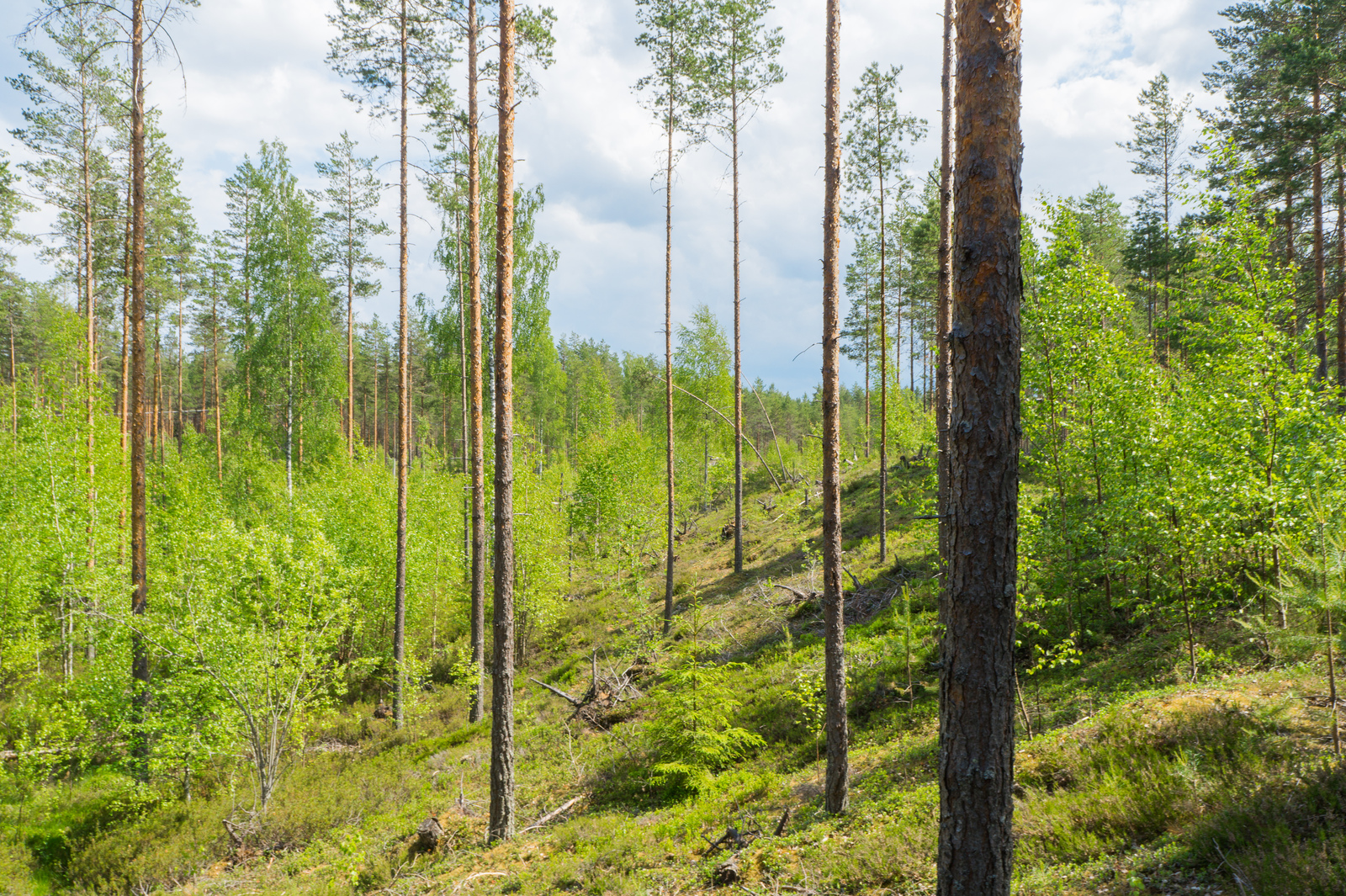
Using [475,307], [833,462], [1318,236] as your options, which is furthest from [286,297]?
[1318,236]

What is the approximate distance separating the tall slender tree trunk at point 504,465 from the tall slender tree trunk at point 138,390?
744 centimetres

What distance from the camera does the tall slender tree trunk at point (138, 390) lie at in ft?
34.4

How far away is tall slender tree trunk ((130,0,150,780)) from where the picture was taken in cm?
1048

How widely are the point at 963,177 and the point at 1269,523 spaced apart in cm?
739

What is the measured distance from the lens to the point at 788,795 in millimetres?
8422

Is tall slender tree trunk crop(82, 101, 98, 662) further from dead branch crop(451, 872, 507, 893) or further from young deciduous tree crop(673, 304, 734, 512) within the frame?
young deciduous tree crop(673, 304, 734, 512)

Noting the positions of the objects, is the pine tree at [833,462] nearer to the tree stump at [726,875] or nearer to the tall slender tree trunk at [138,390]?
the tree stump at [726,875]

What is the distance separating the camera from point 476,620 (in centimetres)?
1468

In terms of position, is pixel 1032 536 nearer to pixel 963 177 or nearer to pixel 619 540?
pixel 963 177

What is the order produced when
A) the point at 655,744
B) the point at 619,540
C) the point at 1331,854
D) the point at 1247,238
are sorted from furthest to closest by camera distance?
1. the point at 619,540
2. the point at 655,744
3. the point at 1247,238
4. the point at 1331,854

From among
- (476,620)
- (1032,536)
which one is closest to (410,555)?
(476,620)

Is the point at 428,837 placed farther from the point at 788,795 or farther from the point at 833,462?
the point at 833,462

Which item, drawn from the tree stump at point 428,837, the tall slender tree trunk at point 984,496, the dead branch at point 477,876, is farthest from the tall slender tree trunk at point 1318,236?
the tree stump at point 428,837

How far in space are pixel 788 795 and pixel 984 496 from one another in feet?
22.1
